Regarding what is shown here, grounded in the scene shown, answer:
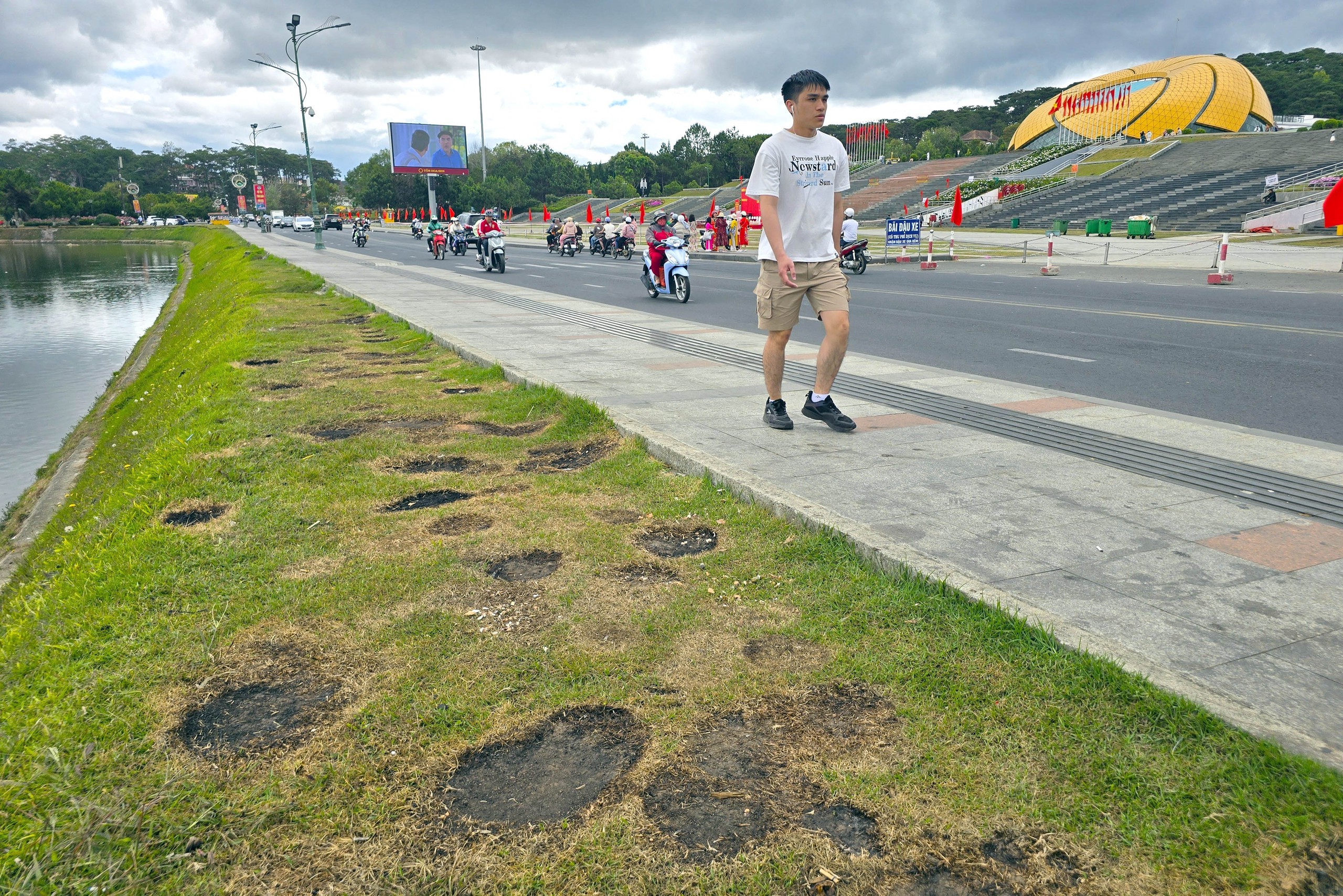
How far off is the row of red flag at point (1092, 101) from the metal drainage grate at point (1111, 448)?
278 feet

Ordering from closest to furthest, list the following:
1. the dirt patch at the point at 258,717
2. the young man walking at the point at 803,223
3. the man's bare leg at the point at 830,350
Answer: the dirt patch at the point at 258,717, the young man walking at the point at 803,223, the man's bare leg at the point at 830,350

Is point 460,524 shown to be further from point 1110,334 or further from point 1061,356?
point 1110,334

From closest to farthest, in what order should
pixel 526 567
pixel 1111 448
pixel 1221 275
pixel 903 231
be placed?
pixel 526 567, pixel 1111 448, pixel 1221 275, pixel 903 231

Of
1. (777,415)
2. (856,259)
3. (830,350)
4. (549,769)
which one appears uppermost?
(856,259)

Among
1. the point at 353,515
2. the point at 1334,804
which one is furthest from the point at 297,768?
the point at 1334,804

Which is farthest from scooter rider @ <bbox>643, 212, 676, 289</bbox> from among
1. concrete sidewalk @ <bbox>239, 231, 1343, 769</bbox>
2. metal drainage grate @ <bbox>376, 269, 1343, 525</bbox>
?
concrete sidewalk @ <bbox>239, 231, 1343, 769</bbox>

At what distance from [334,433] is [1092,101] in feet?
294

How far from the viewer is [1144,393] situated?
7152 mm

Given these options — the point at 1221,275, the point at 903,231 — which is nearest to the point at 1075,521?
the point at 1221,275

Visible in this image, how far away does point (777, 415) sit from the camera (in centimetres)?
581

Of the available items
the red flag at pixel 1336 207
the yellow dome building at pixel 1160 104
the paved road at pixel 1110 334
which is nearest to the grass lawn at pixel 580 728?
the paved road at pixel 1110 334

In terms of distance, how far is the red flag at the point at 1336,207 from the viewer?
22062 mm

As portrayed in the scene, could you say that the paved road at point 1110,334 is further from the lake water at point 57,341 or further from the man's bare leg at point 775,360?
the lake water at point 57,341

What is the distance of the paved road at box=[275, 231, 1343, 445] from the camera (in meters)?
7.11
